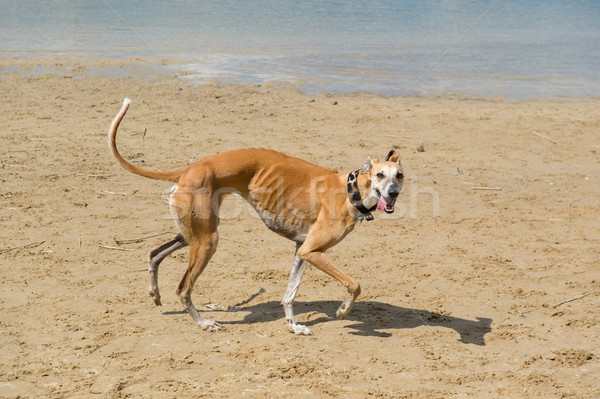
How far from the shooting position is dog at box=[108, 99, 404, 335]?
5637mm

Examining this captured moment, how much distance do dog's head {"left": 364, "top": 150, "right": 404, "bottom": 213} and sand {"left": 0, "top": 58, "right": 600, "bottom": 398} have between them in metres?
1.15

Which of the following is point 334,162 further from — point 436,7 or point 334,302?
point 436,7

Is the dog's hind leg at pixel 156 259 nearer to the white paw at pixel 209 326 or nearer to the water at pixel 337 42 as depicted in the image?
the white paw at pixel 209 326

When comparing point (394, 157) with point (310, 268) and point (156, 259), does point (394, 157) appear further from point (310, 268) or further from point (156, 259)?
point (156, 259)

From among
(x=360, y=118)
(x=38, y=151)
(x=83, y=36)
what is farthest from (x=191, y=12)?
(x=38, y=151)

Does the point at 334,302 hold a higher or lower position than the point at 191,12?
lower

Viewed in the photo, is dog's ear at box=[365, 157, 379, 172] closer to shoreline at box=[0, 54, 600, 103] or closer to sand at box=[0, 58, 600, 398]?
sand at box=[0, 58, 600, 398]

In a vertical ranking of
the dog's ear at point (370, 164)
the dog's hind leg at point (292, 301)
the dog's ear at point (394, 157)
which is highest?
the dog's ear at point (394, 157)

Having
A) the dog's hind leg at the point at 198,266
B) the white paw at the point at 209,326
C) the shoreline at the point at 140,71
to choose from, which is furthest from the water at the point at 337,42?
the white paw at the point at 209,326

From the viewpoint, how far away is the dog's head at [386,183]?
5.65 metres

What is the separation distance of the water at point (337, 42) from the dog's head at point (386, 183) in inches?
402

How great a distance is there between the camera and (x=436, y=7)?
35.9 metres

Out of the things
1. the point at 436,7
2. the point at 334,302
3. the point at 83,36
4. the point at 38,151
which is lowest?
the point at 334,302

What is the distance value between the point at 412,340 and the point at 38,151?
692cm
